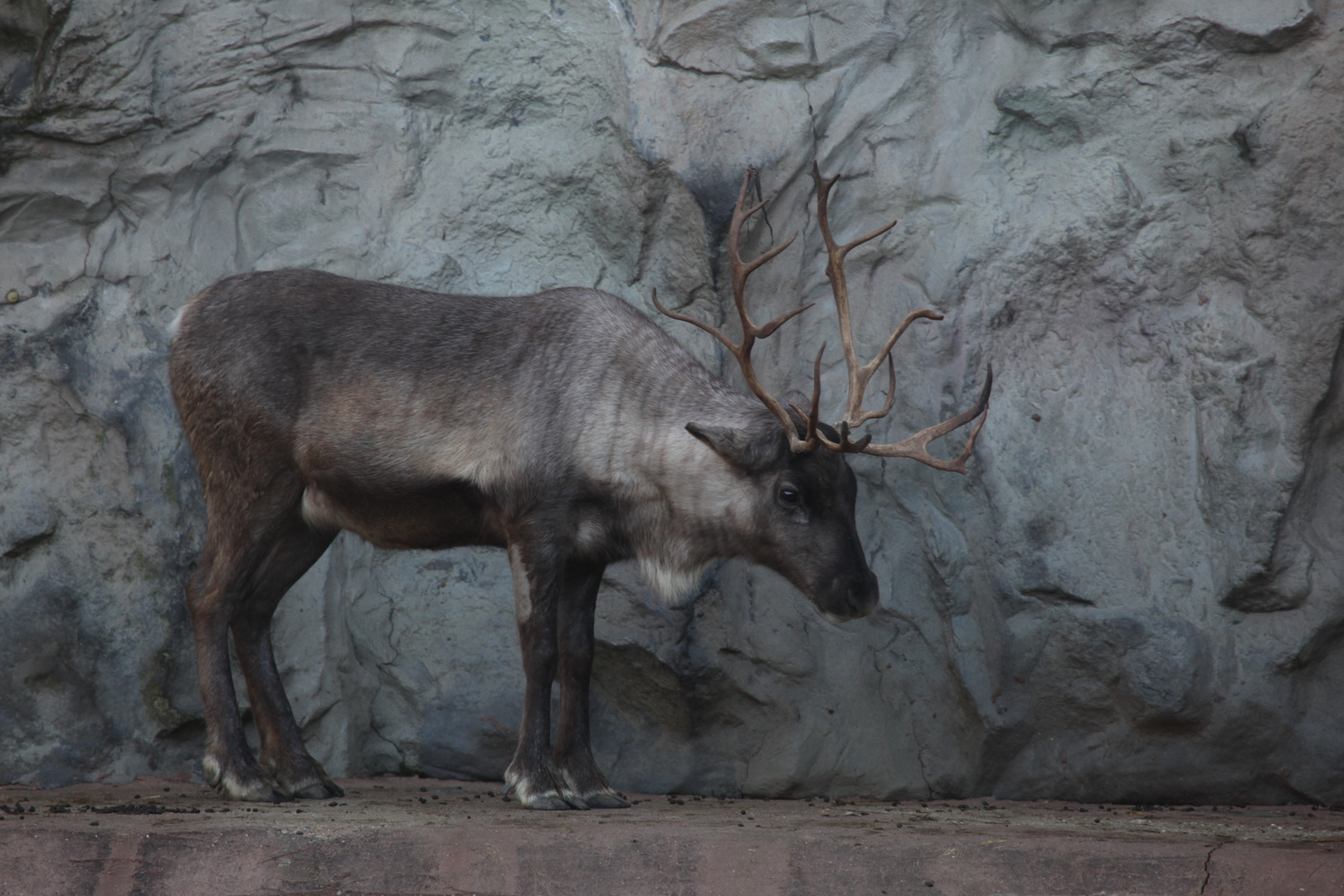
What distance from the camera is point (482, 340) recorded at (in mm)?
4812

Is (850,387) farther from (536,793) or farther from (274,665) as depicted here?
(274,665)

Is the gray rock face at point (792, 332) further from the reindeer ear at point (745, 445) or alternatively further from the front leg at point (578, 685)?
the reindeer ear at point (745, 445)

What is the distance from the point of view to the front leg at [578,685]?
460 centimetres

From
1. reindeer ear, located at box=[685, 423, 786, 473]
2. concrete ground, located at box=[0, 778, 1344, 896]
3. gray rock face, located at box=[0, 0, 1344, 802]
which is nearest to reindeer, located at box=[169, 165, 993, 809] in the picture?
reindeer ear, located at box=[685, 423, 786, 473]

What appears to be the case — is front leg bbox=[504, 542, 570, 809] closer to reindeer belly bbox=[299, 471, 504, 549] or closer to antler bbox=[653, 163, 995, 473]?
reindeer belly bbox=[299, 471, 504, 549]

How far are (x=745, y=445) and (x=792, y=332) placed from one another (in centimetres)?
115

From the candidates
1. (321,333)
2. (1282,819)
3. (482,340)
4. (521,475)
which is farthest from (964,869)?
(321,333)

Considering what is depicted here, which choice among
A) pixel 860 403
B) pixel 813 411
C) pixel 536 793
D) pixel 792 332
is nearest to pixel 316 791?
pixel 536 793

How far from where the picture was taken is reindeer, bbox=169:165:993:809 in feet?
14.7

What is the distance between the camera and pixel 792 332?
5.50 m

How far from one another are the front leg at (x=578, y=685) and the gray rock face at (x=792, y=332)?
596 millimetres

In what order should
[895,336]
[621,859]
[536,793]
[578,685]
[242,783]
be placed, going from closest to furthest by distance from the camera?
1. [621,859]
2. [895,336]
3. [536,793]
4. [242,783]
5. [578,685]

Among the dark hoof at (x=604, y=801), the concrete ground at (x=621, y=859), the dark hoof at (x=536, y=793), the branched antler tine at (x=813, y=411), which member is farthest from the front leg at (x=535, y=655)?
the branched antler tine at (x=813, y=411)

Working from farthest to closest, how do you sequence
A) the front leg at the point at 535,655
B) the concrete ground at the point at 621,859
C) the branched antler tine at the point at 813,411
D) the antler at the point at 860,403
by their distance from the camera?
the front leg at the point at 535,655 < the antler at the point at 860,403 < the branched antler tine at the point at 813,411 < the concrete ground at the point at 621,859
